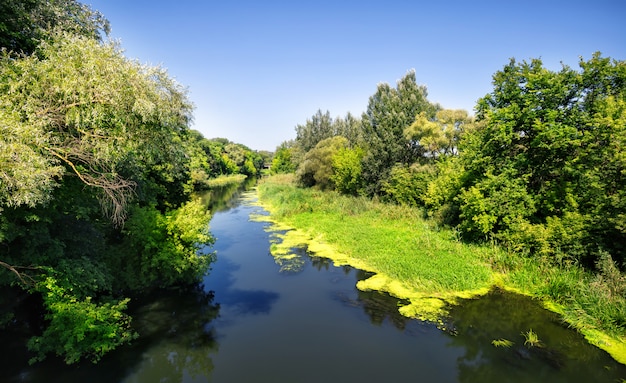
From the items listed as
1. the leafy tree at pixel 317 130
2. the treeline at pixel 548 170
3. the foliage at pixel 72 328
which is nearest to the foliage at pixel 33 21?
the foliage at pixel 72 328

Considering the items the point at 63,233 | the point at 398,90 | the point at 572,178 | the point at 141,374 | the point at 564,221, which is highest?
the point at 398,90

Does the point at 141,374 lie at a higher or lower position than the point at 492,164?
lower

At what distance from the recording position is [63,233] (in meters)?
10.5

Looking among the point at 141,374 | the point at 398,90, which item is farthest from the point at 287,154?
the point at 141,374

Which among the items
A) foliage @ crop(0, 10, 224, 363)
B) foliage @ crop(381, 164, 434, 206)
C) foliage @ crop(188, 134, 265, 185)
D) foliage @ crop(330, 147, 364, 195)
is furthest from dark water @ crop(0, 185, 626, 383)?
foliage @ crop(188, 134, 265, 185)

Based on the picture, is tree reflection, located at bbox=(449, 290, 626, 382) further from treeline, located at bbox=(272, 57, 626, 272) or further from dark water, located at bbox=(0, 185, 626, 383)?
treeline, located at bbox=(272, 57, 626, 272)

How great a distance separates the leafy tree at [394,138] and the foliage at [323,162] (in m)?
9.84

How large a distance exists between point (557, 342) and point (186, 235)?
14469 mm

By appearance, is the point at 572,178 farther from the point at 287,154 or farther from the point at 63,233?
the point at 287,154

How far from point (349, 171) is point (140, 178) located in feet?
90.3

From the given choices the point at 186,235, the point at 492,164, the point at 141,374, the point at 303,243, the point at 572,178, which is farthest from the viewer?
the point at 303,243

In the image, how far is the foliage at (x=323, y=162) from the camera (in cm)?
4547

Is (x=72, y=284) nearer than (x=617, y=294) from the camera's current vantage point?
Yes

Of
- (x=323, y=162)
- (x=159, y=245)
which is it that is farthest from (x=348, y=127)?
(x=159, y=245)
